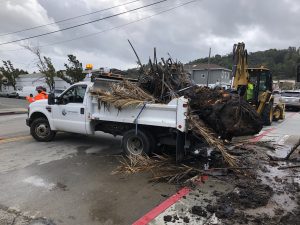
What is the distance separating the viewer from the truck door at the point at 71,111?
29.2 ft

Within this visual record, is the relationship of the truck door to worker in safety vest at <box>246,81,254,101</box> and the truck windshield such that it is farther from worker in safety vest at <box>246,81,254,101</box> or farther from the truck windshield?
worker in safety vest at <box>246,81,254,101</box>

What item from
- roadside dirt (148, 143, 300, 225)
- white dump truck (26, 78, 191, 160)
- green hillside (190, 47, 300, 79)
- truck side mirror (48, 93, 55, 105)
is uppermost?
green hillside (190, 47, 300, 79)

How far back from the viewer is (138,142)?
Result: 313 inches

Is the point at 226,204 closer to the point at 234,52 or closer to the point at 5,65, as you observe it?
the point at 234,52

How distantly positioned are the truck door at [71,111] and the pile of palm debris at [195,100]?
2.51 ft

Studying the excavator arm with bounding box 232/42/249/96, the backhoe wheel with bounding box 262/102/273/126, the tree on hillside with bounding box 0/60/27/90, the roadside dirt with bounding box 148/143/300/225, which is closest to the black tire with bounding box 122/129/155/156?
the roadside dirt with bounding box 148/143/300/225

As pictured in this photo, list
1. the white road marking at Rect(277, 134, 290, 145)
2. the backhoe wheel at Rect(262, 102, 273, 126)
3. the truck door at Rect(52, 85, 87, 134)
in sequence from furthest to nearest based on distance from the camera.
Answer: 1. the backhoe wheel at Rect(262, 102, 273, 126)
2. the white road marking at Rect(277, 134, 290, 145)
3. the truck door at Rect(52, 85, 87, 134)

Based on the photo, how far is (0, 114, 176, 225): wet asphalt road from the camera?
15.8 ft

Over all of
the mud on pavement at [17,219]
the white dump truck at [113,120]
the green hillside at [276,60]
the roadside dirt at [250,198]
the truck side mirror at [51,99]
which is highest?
the green hillside at [276,60]

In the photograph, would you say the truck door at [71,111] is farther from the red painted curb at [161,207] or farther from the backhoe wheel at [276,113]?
the backhoe wheel at [276,113]

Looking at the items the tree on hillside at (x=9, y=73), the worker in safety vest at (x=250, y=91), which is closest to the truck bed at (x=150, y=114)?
the worker in safety vest at (x=250, y=91)

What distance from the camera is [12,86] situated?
64.9 m

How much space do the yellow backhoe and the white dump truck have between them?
710cm

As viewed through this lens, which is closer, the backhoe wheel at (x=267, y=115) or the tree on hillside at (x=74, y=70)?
the backhoe wheel at (x=267, y=115)
